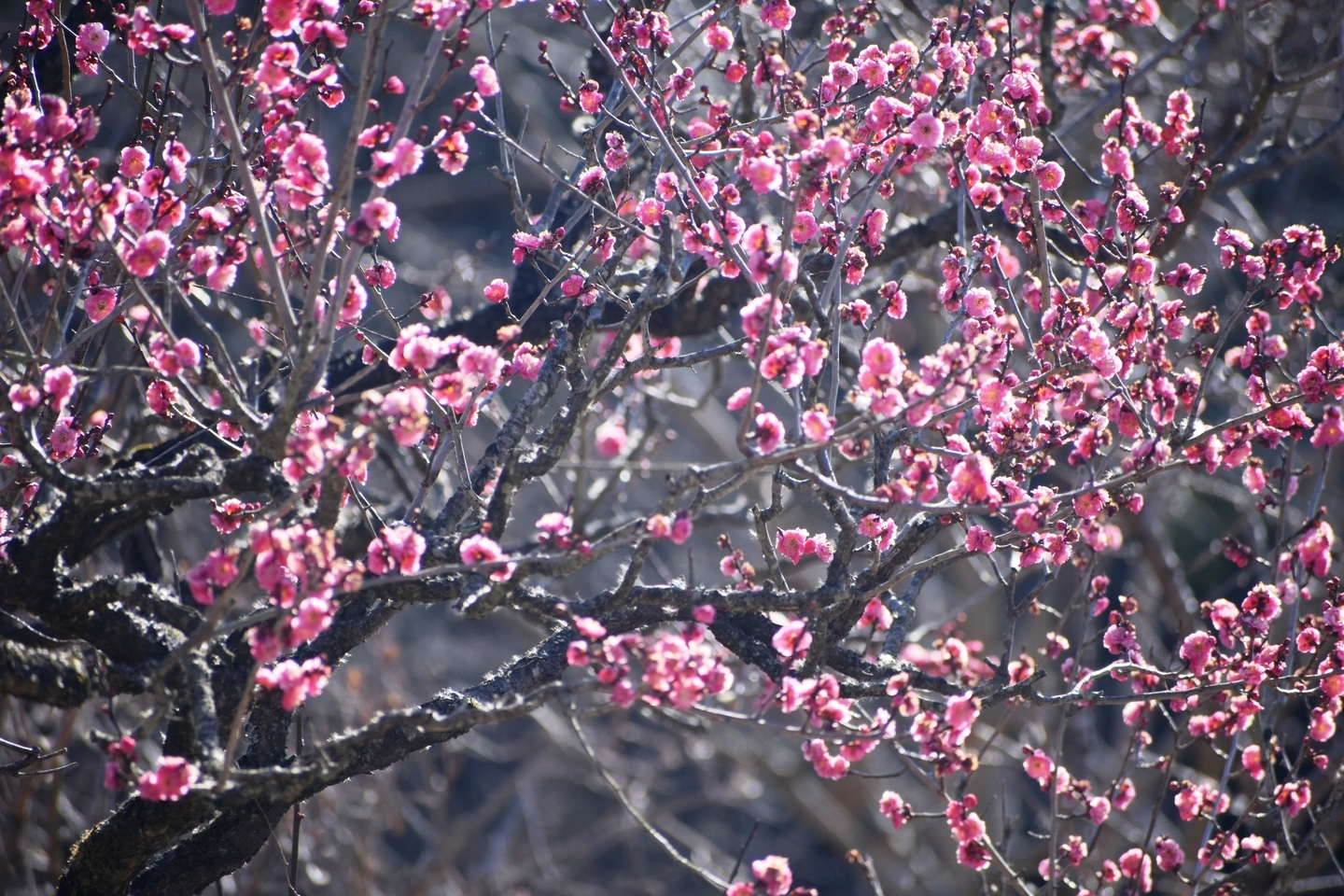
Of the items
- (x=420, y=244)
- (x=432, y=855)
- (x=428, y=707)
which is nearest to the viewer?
(x=428, y=707)

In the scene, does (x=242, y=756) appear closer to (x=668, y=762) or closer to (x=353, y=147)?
(x=353, y=147)

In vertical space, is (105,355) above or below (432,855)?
above

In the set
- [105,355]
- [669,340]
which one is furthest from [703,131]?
[105,355]

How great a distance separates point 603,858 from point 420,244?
7.99 meters

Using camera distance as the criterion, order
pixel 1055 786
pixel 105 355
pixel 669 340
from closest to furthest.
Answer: pixel 1055 786
pixel 669 340
pixel 105 355

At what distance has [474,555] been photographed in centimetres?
218

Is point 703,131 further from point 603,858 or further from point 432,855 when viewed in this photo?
point 603,858

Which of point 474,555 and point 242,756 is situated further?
point 242,756

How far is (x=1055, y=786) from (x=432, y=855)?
5682 mm

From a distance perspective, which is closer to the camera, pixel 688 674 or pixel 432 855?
pixel 688 674

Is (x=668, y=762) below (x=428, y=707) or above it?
below

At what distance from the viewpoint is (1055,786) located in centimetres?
301

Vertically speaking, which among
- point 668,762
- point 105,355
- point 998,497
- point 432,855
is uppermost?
point 998,497

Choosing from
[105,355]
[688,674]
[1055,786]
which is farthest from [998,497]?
[105,355]
